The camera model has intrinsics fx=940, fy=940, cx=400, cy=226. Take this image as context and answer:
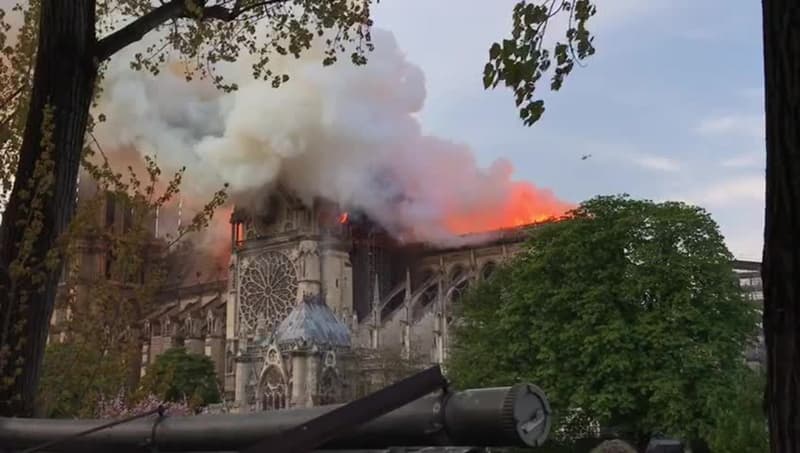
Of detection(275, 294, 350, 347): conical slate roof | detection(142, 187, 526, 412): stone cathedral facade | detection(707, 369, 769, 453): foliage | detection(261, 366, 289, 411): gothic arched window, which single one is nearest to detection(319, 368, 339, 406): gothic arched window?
detection(142, 187, 526, 412): stone cathedral facade

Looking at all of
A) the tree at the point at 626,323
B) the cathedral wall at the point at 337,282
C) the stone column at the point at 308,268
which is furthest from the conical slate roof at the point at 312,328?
the tree at the point at 626,323

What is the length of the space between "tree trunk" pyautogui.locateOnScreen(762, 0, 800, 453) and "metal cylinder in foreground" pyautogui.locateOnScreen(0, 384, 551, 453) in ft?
3.85

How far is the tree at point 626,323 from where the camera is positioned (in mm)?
28969

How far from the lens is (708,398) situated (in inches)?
1093

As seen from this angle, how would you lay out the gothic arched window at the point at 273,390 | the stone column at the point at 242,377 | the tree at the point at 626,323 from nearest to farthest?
the tree at the point at 626,323 → the gothic arched window at the point at 273,390 → the stone column at the point at 242,377

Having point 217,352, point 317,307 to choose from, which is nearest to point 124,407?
point 317,307

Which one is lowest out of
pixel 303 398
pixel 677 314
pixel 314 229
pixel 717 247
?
pixel 303 398

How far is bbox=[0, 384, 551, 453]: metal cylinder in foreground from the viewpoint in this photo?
9.18 feet

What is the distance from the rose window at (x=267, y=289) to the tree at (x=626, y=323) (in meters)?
29.0

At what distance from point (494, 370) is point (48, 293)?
27185mm

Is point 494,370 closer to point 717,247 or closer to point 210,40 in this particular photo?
point 717,247

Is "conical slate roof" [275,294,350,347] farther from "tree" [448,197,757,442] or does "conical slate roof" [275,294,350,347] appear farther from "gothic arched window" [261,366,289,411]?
"tree" [448,197,757,442]

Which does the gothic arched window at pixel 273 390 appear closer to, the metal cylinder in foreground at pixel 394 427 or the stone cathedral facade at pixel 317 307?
the stone cathedral facade at pixel 317 307

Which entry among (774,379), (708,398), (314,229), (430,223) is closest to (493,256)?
(430,223)
